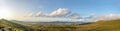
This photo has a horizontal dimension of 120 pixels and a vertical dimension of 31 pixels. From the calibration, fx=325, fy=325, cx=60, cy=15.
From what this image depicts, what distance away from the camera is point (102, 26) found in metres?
10.0

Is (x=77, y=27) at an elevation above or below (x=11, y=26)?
below

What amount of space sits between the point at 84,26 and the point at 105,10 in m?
0.83

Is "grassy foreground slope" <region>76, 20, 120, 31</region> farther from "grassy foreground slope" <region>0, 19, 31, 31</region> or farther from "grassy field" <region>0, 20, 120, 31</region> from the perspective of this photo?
"grassy foreground slope" <region>0, 19, 31, 31</region>

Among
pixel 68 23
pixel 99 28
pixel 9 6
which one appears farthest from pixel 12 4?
pixel 99 28

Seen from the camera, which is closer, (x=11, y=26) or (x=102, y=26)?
(x=11, y=26)

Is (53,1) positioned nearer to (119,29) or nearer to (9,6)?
(9,6)

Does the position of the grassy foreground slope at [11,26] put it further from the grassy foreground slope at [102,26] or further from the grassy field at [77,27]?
the grassy foreground slope at [102,26]

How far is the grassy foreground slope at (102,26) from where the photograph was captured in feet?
32.7

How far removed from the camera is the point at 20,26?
9812 millimetres

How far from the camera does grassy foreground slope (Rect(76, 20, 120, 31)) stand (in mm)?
9961

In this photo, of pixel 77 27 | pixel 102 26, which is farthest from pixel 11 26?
pixel 102 26

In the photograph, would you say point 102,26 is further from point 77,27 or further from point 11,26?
point 11,26

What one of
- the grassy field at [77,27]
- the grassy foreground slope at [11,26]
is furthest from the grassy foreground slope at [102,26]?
the grassy foreground slope at [11,26]

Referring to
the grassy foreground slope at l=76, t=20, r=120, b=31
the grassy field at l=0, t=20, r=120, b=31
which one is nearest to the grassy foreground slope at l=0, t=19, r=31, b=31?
the grassy field at l=0, t=20, r=120, b=31
